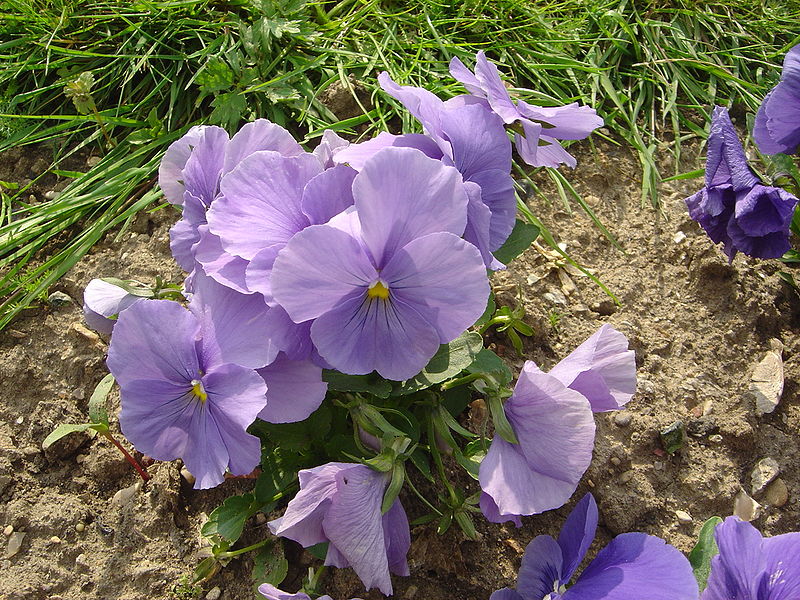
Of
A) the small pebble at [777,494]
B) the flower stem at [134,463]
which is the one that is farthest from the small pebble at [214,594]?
the small pebble at [777,494]

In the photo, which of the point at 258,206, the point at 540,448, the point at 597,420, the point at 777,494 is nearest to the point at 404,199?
the point at 258,206

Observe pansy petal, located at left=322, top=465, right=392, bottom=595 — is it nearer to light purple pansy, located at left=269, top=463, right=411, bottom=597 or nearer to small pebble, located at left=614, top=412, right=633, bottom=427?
light purple pansy, located at left=269, top=463, right=411, bottom=597

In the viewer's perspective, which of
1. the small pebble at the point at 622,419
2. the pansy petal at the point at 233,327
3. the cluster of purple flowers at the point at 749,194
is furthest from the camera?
the small pebble at the point at 622,419

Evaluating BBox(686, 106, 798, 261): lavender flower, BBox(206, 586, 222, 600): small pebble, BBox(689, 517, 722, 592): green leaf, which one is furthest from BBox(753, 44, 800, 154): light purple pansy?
BBox(206, 586, 222, 600): small pebble

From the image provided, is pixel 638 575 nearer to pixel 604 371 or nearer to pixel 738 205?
pixel 604 371

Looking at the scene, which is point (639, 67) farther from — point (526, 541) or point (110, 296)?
point (110, 296)

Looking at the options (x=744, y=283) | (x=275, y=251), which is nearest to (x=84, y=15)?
(x=275, y=251)

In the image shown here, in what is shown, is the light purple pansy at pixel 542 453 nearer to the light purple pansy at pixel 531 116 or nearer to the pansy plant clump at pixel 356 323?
the pansy plant clump at pixel 356 323
